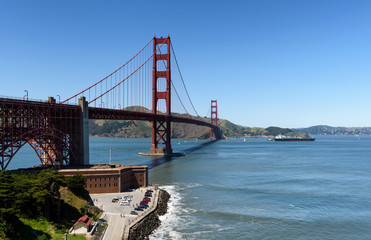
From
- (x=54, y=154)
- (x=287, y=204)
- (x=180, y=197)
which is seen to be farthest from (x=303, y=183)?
(x=54, y=154)

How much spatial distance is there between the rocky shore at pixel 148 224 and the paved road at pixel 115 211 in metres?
1.18

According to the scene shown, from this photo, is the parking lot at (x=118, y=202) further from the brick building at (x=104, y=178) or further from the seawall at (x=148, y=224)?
the seawall at (x=148, y=224)

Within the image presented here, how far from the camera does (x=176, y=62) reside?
146m

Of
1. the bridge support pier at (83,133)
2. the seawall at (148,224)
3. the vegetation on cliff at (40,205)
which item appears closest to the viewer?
the vegetation on cliff at (40,205)

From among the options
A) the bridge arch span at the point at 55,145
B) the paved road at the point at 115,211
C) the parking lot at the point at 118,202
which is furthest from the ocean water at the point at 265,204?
the bridge arch span at the point at 55,145

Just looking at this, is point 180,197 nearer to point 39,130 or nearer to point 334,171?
point 39,130

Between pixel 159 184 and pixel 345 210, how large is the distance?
3233cm

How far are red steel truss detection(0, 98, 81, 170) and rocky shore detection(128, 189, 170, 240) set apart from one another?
2163 cm

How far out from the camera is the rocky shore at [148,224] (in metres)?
33.8

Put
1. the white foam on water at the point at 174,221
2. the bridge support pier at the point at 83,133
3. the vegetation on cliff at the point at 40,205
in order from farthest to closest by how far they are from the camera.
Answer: the bridge support pier at the point at 83,133 → the white foam on water at the point at 174,221 → the vegetation on cliff at the point at 40,205

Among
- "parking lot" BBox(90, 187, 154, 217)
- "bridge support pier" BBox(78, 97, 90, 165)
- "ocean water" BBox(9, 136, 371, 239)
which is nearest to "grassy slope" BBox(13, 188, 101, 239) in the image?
"parking lot" BBox(90, 187, 154, 217)

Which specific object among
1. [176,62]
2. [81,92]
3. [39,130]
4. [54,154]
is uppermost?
[176,62]

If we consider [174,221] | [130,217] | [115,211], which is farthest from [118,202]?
[174,221]

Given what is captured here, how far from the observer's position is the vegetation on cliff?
29.9 m
